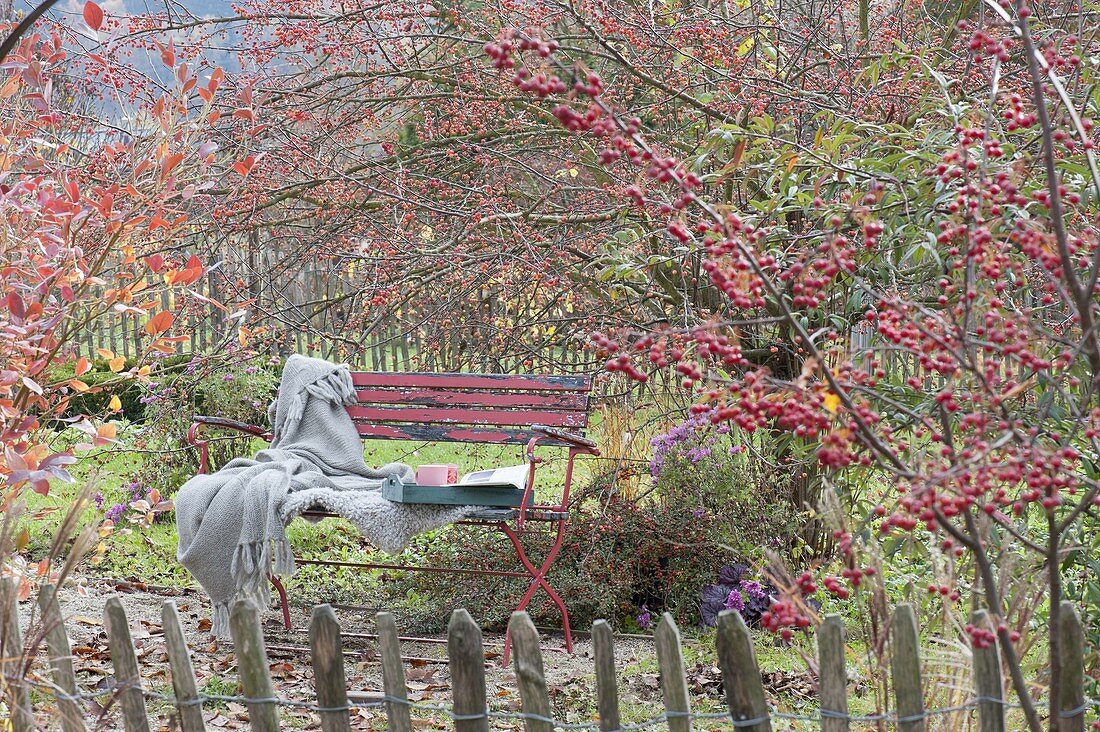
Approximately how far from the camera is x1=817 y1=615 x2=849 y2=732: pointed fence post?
194 cm

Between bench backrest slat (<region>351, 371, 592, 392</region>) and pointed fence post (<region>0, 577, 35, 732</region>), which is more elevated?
bench backrest slat (<region>351, 371, 592, 392</region>)

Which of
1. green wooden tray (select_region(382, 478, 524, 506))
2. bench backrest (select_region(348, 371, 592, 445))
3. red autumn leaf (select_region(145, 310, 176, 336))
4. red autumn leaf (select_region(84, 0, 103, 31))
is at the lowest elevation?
green wooden tray (select_region(382, 478, 524, 506))

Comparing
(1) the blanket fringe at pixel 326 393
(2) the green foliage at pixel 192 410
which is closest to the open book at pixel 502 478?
(1) the blanket fringe at pixel 326 393

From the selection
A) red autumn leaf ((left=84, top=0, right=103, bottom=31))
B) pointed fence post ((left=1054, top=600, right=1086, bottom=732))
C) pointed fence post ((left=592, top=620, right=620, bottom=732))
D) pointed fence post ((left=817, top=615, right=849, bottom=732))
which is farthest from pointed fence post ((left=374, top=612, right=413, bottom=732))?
red autumn leaf ((left=84, top=0, right=103, bottom=31))

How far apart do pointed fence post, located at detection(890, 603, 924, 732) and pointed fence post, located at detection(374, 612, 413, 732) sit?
0.92m

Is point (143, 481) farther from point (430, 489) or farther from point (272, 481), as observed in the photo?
point (430, 489)

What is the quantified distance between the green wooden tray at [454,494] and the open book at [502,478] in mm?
14

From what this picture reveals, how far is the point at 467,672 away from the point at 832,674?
2.22 feet

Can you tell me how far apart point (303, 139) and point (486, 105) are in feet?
3.01

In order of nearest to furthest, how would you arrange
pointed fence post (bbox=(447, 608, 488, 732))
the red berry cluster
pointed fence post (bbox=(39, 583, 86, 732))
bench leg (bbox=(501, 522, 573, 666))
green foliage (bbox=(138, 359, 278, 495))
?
the red berry cluster < pointed fence post (bbox=(447, 608, 488, 732)) < pointed fence post (bbox=(39, 583, 86, 732)) < bench leg (bbox=(501, 522, 573, 666)) < green foliage (bbox=(138, 359, 278, 495))

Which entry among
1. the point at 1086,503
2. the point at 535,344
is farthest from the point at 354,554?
the point at 1086,503

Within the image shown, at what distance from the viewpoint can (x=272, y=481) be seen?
13.9 feet

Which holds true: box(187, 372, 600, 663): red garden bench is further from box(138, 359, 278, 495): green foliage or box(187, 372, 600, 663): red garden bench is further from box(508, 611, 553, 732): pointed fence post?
box(508, 611, 553, 732): pointed fence post

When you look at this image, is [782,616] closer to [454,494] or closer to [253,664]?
[253,664]
